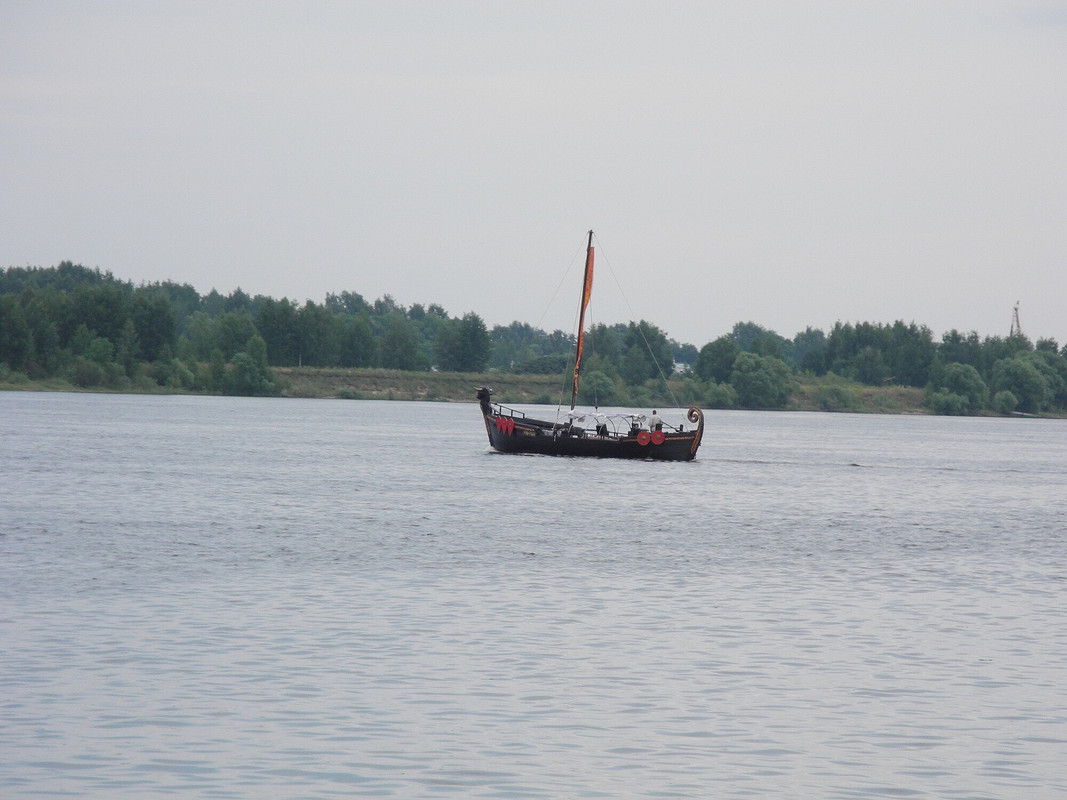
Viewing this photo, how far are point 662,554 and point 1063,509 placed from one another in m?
30.4

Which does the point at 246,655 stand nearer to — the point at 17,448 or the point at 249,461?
the point at 249,461

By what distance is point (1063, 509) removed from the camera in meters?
61.2

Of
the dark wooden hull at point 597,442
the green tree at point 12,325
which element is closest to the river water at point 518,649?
the dark wooden hull at point 597,442

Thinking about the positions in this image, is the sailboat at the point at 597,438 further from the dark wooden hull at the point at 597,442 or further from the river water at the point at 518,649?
the river water at the point at 518,649

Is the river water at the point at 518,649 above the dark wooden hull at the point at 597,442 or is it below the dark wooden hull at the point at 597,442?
below

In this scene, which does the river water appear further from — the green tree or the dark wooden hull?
the green tree

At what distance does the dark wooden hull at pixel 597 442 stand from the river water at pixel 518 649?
2873 centimetres

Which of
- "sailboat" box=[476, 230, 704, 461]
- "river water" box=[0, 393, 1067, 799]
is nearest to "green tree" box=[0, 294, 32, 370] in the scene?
"sailboat" box=[476, 230, 704, 461]

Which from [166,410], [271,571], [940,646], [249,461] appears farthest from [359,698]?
[166,410]

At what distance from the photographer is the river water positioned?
15906 mm

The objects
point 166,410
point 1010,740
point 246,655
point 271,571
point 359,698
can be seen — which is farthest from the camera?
point 166,410

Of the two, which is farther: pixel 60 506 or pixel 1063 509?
pixel 1063 509

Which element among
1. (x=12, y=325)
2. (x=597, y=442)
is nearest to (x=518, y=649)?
(x=597, y=442)

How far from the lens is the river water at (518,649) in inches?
626
